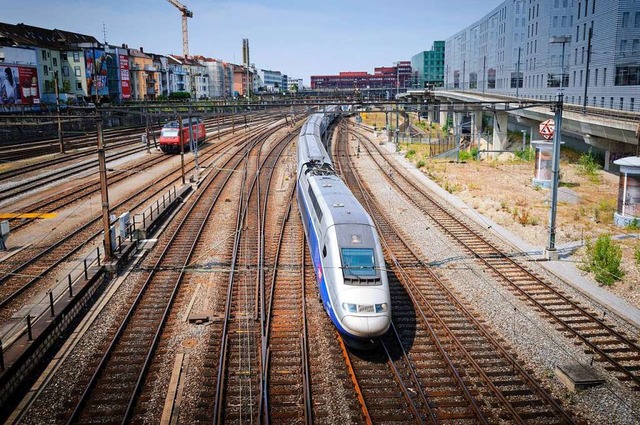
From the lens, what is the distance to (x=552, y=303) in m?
17.0

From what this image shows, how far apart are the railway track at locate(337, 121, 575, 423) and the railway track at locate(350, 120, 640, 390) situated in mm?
2282

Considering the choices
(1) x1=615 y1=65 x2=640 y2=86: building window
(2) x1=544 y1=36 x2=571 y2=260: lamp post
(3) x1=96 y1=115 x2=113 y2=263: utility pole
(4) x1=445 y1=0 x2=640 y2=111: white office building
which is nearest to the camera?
(3) x1=96 y1=115 x2=113 y2=263: utility pole

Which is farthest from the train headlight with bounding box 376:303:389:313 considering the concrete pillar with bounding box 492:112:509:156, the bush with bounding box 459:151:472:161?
the concrete pillar with bounding box 492:112:509:156

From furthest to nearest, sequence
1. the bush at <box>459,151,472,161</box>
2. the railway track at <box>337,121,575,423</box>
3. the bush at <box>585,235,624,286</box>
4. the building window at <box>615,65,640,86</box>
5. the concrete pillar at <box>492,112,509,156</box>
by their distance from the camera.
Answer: the concrete pillar at <box>492,112,509,156</box> < the bush at <box>459,151,472,161</box> < the building window at <box>615,65,640,86</box> < the bush at <box>585,235,624,286</box> < the railway track at <box>337,121,575,423</box>

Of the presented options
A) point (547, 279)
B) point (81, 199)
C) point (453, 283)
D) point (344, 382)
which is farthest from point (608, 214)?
point (81, 199)

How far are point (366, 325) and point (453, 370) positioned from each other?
2300mm

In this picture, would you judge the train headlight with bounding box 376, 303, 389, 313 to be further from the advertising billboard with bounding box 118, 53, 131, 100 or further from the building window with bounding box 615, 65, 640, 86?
the advertising billboard with bounding box 118, 53, 131, 100

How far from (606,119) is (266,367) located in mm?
30779

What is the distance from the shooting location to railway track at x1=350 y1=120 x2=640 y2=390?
44.6 feet

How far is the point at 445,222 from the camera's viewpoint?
2752cm

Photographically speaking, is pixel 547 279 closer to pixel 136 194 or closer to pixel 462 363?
pixel 462 363

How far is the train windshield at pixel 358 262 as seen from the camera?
14148 millimetres

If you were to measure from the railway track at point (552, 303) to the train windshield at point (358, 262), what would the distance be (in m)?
5.83

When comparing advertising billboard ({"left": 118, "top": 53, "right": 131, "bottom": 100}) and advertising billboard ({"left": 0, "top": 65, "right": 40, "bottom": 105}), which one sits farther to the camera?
advertising billboard ({"left": 118, "top": 53, "right": 131, "bottom": 100})
